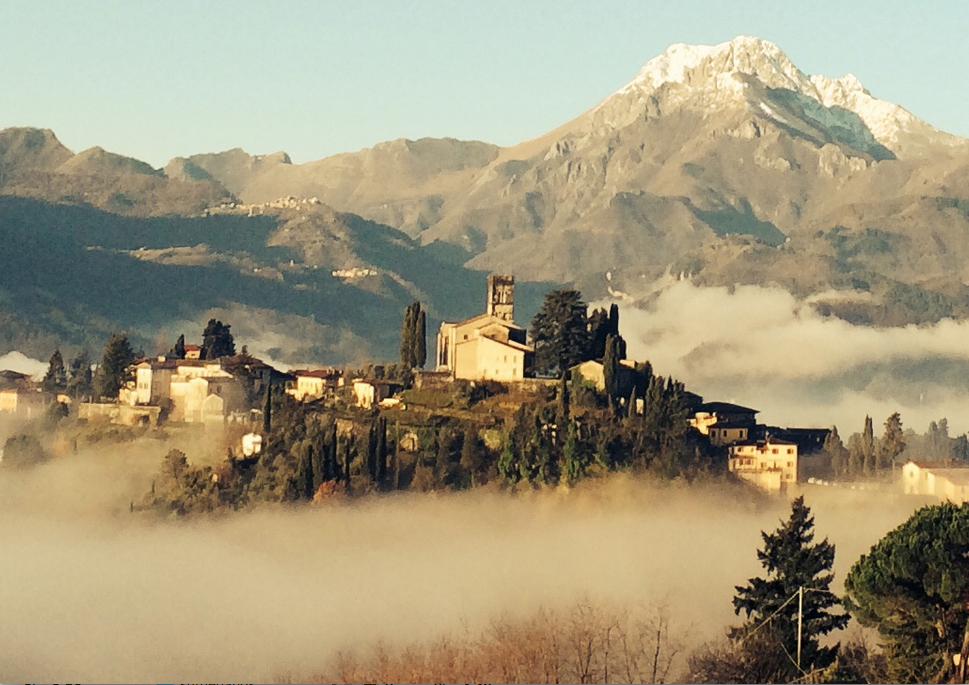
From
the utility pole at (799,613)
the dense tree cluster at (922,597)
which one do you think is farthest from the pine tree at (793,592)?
the dense tree cluster at (922,597)

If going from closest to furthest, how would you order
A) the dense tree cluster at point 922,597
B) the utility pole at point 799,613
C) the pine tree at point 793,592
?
1. the dense tree cluster at point 922,597
2. the utility pole at point 799,613
3. the pine tree at point 793,592

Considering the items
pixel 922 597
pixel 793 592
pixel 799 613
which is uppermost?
pixel 922 597

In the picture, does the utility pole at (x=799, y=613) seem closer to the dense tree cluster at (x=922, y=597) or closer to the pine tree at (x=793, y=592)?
the pine tree at (x=793, y=592)

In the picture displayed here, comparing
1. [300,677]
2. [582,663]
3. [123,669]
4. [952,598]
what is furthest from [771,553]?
[123,669]

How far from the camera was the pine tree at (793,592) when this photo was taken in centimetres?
13712

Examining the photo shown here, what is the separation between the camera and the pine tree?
137125mm

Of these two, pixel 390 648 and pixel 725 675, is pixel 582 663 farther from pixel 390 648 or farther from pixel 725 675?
pixel 390 648

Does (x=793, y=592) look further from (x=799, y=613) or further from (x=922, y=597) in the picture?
(x=922, y=597)

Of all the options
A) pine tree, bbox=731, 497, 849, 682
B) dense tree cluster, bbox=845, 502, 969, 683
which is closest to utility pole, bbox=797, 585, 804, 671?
pine tree, bbox=731, 497, 849, 682

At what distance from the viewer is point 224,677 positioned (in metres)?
165

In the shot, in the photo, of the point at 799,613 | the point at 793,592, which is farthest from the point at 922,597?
the point at 793,592

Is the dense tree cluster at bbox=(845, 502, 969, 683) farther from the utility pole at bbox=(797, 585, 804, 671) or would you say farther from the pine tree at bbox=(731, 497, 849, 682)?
the pine tree at bbox=(731, 497, 849, 682)

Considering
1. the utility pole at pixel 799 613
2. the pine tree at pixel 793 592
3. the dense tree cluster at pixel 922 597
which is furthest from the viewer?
the pine tree at pixel 793 592

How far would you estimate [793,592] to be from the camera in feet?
463
